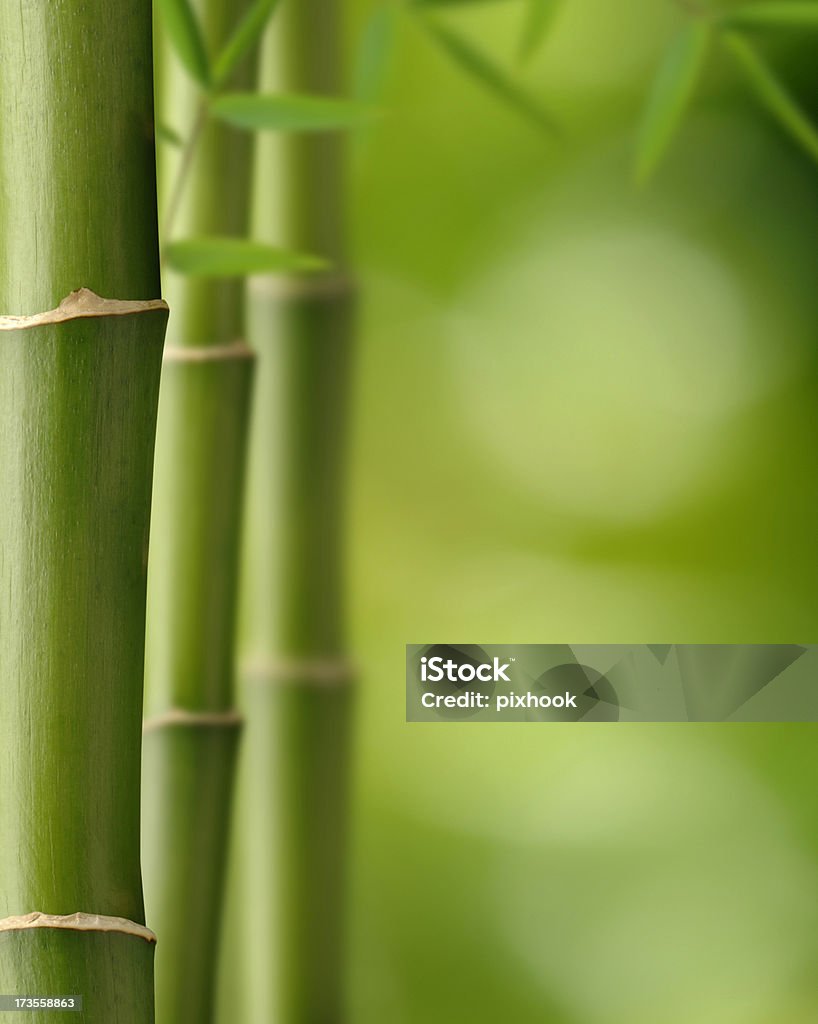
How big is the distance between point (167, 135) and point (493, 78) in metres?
0.16

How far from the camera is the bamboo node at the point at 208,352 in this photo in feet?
1.62

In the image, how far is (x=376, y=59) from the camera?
49 cm

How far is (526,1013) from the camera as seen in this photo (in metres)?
0.49

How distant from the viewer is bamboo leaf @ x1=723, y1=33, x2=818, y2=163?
0.49m

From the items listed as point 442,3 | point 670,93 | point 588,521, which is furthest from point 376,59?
point 588,521

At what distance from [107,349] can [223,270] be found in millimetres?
155

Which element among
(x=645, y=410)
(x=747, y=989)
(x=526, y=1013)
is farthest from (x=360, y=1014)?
(x=645, y=410)

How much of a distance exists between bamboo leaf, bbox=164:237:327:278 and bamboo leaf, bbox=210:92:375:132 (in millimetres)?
57

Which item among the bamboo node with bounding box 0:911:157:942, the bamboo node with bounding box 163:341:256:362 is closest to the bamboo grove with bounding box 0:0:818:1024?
the bamboo node with bounding box 163:341:256:362

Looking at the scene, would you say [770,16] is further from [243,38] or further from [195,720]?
[195,720]

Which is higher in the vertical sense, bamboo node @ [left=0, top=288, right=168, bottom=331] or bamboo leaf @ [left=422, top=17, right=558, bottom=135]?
bamboo leaf @ [left=422, top=17, right=558, bottom=135]

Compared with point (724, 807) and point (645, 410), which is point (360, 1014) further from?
point (645, 410)

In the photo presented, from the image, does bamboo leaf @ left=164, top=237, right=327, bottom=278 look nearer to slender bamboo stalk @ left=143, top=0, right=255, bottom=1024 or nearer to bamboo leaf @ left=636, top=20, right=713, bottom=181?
slender bamboo stalk @ left=143, top=0, right=255, bottom=1024

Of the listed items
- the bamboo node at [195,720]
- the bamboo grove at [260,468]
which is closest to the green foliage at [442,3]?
the bamboo grove at [260,468]
